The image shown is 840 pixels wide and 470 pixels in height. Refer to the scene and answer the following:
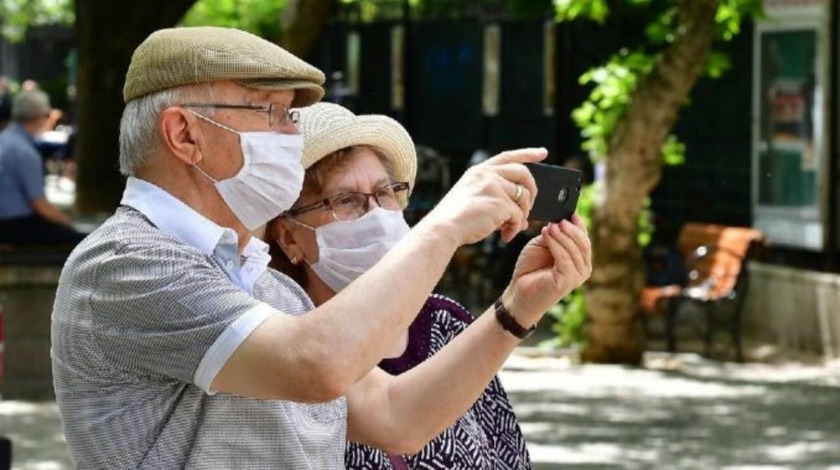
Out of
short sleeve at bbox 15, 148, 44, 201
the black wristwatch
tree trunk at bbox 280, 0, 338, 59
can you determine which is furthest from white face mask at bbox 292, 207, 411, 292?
tree trunk at bbox 280, 0, 338, 59

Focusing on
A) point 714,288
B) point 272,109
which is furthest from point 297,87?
point 714,288

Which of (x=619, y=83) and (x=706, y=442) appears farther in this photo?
(x=619, y=83)

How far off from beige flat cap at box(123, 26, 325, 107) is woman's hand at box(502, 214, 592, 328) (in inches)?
22.0

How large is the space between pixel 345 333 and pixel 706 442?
837cm

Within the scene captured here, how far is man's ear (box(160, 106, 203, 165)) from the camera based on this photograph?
2.95m

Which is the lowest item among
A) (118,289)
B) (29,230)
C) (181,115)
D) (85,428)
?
(29,230)

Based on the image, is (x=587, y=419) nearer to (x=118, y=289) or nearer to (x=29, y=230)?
(x=29, y=230)

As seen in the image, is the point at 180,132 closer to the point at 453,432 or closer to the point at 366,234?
the point at 366,234

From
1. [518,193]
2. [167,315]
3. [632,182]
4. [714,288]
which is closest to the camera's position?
[167,315]

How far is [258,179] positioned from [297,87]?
0.16m

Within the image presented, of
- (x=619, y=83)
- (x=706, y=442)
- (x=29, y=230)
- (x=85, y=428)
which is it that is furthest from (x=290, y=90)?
(x=619, y=83)

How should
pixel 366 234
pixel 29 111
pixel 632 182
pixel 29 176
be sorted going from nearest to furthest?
pixel 366 234 < pixel 29 176 < pixel 29 111 < pixel 632 182

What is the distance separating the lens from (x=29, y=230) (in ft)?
42.5

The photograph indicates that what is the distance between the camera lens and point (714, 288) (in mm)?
16484
